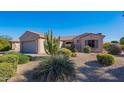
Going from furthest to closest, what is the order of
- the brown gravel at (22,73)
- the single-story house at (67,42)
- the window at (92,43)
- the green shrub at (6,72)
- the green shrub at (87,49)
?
the window at (92,43)
the single-story house at (67,42)
the green shrub at (87,49)
the brown gravel at (22,73)
the green shrub at (6,72)

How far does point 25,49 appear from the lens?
2553 centimetres

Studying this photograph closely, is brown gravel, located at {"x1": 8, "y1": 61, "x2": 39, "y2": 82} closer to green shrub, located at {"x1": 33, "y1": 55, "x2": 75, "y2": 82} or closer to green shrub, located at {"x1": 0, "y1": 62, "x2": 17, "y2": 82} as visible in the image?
green shrub, located at {"x1": 0, "y1": 62, "x2": 17, "y2": 82}

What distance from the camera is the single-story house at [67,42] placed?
2369cm

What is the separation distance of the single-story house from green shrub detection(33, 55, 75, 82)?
40.8 feet

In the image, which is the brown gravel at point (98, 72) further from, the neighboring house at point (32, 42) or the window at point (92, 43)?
the neighboring house at point (32, 42)

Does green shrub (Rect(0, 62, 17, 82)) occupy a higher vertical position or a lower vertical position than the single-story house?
lower

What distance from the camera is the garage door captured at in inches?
952

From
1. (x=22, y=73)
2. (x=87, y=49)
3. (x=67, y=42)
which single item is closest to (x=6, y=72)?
(x=22, y=73)

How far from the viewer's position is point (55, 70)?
34.7 feet

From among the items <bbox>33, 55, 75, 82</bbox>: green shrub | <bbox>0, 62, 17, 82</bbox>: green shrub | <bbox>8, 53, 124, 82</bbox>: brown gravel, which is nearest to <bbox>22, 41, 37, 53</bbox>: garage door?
<bbox>8, 53, 124, 82</bbox>: brown gravel

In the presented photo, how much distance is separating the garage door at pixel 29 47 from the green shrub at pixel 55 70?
Answer: 1301 centimetres

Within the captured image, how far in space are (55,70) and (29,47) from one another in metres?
14.9

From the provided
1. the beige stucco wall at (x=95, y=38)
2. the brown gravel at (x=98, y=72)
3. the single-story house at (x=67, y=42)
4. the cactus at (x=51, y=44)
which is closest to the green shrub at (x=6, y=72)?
the brown gravel at (x=98, y=72)
